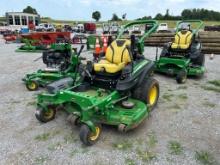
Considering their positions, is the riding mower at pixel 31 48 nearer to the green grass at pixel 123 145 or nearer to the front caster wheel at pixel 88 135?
the front caster wheel at pixel 88 135

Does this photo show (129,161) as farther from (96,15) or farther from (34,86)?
(96,15)

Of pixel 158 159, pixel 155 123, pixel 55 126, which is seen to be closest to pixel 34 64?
pixel 55 126

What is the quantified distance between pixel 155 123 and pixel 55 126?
169cm

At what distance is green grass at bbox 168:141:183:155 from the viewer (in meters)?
3.29

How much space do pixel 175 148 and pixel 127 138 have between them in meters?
0.71

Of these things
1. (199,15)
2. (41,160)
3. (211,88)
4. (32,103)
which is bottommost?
(41,160)

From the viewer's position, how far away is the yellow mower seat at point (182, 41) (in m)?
7.31

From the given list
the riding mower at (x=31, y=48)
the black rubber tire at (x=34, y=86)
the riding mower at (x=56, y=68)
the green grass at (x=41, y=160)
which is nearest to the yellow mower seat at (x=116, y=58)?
the riding mower at (x=56, y=68)

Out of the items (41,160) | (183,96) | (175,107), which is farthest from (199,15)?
(41,160)

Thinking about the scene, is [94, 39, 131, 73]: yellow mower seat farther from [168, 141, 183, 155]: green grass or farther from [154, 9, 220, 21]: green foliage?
[154, 9, 220, 21]: green foliage

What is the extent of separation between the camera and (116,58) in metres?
4.46

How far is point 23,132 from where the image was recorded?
3844 millimetres

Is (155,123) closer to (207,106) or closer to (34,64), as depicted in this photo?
(207,106)

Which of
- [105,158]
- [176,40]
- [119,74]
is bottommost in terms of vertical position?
[105,158]
